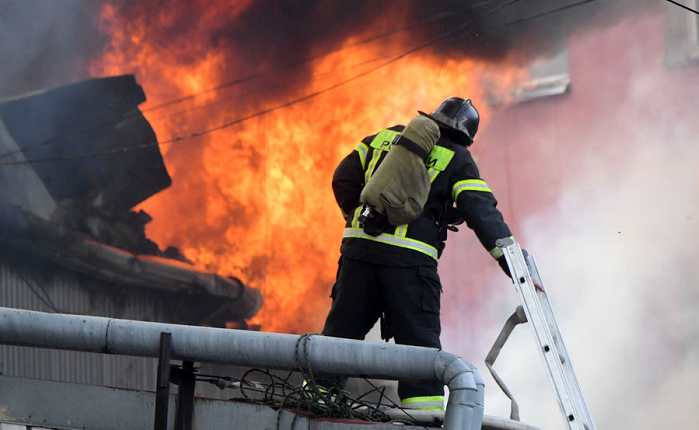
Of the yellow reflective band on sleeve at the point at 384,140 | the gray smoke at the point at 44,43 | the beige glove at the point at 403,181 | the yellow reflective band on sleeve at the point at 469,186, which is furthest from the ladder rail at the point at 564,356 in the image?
the gray smoke at the point at 44,43

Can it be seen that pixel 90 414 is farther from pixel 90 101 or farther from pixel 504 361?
pixel 90 101

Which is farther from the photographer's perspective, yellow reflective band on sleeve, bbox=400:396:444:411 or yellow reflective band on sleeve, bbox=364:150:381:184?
yellow reflective band on sleeve, bbox=364:150:381:184

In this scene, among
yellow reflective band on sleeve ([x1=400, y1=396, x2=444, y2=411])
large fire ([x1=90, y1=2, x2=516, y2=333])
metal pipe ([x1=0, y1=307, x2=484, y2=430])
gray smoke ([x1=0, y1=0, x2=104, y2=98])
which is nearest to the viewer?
metal pipe ([x1=0, y1=307, x2=484, y2=430])

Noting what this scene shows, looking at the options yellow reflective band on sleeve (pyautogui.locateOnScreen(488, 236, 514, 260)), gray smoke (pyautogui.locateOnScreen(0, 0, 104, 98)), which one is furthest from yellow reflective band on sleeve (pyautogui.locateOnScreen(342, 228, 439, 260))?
gray smoke (pyautogui.locateOnScreen(0, 0, 104, 98))

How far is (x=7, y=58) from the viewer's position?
904 cm

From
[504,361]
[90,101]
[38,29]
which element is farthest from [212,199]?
[504,361]

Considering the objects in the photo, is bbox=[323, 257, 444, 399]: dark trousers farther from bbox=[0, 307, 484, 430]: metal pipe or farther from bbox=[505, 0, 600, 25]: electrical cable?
bbox=[505, 0, 600, 25]: electrical cable

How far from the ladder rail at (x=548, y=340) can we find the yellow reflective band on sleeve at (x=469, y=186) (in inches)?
13.6

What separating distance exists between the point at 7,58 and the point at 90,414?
7236 mm

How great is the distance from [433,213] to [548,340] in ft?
3.25

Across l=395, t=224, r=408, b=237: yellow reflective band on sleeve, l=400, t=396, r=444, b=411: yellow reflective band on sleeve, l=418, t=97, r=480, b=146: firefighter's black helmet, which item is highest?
l=418, t=97, r=480, b=146: firefighter's black helmet

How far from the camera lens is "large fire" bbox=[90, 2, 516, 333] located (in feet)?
30.5

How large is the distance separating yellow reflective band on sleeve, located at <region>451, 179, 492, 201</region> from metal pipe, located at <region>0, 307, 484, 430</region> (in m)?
1.70

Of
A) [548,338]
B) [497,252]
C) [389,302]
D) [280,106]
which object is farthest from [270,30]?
[548,338]
